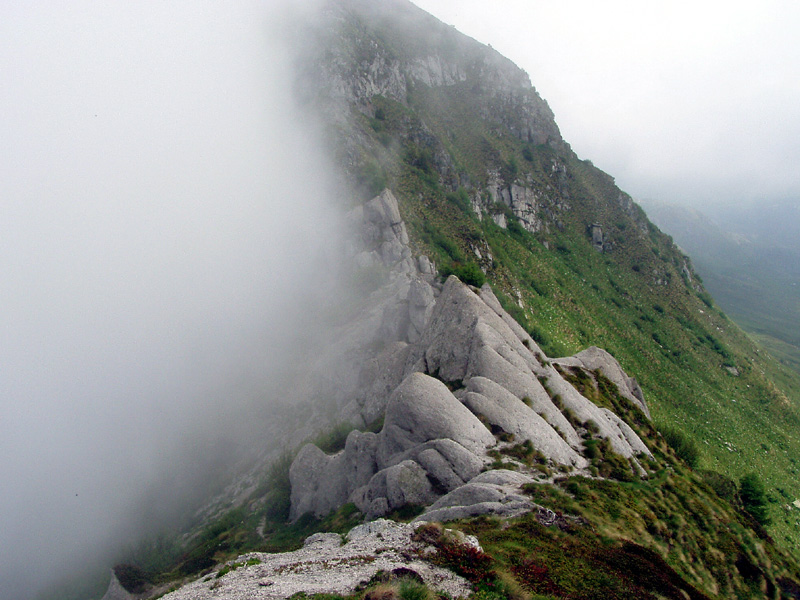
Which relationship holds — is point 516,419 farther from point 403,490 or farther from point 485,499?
point 403,490

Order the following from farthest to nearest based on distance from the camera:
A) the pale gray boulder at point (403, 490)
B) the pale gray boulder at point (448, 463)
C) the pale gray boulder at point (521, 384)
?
the pale gray boulder at point (521, 384), the pale gray boulder at point (403, 490), the pale gray boulder at point (448, 463)

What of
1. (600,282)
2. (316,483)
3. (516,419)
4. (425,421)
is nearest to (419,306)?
(316,483)

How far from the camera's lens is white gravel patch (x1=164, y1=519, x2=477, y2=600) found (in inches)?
640

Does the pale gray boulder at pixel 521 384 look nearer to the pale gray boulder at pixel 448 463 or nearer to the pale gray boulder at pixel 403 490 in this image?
the pale gray boulder at pixel 448 463

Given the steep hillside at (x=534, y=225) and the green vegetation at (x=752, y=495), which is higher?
the steep hillside at (x=534, y=225)

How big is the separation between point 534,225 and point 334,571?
139485 mm

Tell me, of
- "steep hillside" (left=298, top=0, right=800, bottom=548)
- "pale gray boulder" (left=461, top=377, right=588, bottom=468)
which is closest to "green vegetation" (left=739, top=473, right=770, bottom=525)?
"steep hillside" (left=298, top=0, right=800, bottom=548)

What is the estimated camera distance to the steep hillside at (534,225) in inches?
3408

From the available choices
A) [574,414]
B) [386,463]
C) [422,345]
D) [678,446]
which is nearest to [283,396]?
[422,345]

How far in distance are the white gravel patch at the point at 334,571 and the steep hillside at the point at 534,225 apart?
170 feet

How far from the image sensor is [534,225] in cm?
14238

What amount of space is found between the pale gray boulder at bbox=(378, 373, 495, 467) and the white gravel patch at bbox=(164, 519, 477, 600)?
352 inches

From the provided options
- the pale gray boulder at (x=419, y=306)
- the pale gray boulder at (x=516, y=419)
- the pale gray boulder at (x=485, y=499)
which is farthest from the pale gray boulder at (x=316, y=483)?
the pale gray boulder at (x=419, y=306)

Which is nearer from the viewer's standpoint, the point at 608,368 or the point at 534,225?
the point at 608,368
